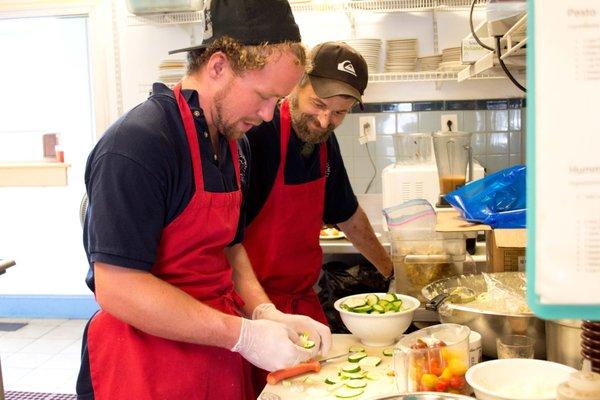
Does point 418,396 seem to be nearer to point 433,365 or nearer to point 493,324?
point 433,365

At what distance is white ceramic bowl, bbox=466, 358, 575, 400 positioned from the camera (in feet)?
4.02

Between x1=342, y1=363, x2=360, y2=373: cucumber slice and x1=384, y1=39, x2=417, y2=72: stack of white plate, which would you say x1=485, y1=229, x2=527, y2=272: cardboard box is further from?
x1=384, y1=39, x2=417, y2=72: stack of white plate

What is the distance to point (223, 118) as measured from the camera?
171cm

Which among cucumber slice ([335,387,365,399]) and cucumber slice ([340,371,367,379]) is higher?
cucumber slice ([340,371,367,379])

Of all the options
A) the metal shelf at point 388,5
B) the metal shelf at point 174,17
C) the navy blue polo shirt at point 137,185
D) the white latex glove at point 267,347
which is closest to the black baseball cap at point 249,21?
the navy blue polo shirt at point 137,185

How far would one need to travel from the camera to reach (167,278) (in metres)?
1.64

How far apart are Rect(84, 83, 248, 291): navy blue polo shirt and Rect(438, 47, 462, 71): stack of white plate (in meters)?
2.74

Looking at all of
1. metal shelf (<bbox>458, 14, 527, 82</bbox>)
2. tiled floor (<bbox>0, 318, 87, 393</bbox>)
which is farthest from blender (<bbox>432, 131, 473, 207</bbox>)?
tiled floor (<bbox>0, 318, 87, 393</bbox>)

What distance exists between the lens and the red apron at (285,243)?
7.39 feet

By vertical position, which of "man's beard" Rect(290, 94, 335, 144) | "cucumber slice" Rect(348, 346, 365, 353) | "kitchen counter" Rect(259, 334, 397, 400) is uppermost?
"man's beard" Rect(290, 94, 335, 144)

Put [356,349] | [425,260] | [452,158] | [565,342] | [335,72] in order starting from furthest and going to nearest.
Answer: [452,158]
[335,72]
[425,260]
[356,349]
[565,342]

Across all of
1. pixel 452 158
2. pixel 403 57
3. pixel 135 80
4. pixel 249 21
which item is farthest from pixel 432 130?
pixel 249 21

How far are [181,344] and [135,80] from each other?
3.71 meters

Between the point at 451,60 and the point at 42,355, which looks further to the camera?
the point at 42,355
